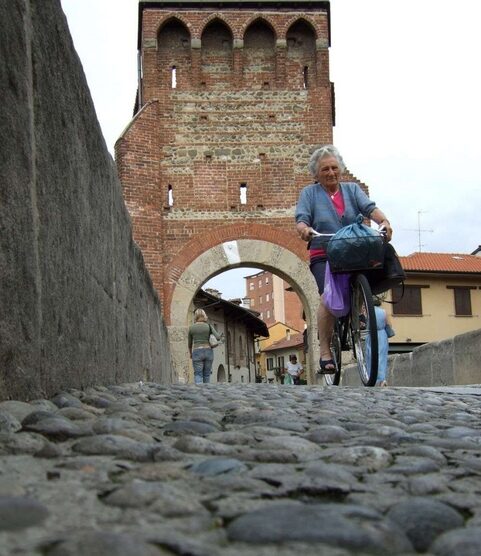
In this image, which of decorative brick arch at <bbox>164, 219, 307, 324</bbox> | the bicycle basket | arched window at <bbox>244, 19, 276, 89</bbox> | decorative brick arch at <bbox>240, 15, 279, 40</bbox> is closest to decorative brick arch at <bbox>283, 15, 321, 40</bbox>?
decorative brick arch at <bbox>240, 15, 279, 40</bbox>

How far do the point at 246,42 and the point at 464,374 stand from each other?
1383 centimetres

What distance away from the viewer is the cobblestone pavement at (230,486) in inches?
40.6

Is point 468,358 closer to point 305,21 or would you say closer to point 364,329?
point 364,329

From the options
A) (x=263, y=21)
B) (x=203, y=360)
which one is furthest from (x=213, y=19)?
(x=203, y=360)

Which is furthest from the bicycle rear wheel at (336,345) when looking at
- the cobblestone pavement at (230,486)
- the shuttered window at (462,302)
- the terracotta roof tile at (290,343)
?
the terracotta roof tile at (290,343)

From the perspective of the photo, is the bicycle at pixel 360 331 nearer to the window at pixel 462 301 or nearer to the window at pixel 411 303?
the window at pixel 411 303

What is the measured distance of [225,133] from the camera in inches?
736

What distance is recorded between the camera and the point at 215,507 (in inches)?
48.8

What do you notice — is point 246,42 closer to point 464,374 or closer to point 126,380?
point 464,374

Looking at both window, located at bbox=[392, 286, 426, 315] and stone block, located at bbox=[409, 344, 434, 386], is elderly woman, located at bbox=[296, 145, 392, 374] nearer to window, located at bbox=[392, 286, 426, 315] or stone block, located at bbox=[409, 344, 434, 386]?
stone block, located at bbox=[409, 344, 434, 386]

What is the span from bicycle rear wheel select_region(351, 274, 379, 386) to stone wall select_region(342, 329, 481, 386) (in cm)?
197

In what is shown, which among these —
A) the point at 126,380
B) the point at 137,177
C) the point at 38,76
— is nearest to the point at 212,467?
the point at 38,76

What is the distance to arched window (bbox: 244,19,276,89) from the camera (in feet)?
62.2

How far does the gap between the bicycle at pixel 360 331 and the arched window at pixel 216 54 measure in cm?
1387
